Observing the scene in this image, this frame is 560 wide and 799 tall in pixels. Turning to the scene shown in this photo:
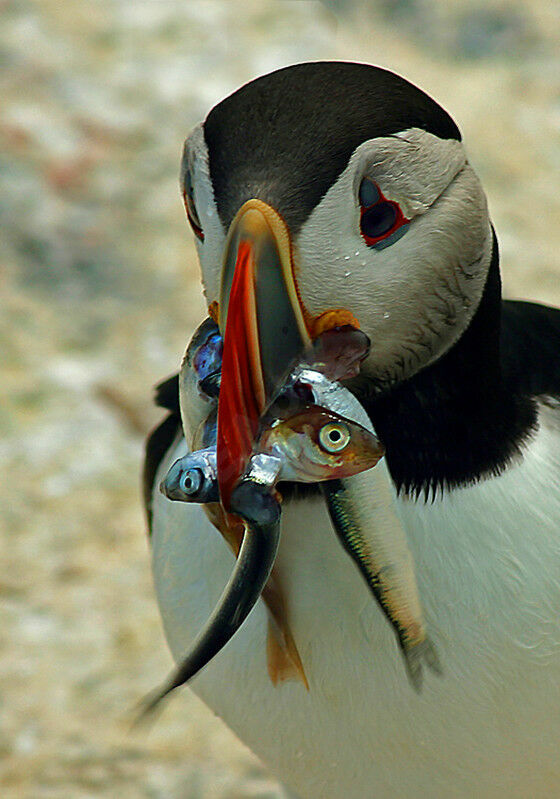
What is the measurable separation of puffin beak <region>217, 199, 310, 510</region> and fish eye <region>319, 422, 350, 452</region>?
7cm

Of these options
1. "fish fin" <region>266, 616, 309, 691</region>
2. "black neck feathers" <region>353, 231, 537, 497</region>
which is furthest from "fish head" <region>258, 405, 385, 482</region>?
"fish fin" <region>266, 616, 309, 691</region>

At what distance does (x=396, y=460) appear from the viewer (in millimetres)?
1443

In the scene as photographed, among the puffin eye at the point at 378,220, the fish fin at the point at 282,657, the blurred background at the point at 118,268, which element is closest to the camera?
the puffin eye at the point at 378,220

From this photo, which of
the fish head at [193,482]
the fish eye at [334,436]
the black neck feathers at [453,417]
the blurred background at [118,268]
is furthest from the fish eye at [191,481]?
the blurred background at [118,268]

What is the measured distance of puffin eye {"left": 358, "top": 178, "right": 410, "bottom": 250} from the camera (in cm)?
127

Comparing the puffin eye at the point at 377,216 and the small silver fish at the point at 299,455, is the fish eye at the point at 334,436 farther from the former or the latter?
the puffin eye at the point at 377,216

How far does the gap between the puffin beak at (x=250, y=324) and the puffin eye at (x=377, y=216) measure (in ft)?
0.32

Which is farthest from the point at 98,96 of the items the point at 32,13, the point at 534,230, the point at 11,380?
the point at 534,230

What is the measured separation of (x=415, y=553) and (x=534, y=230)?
2847 mm

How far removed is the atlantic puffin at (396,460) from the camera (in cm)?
126

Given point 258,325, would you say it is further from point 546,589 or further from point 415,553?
point 546,589

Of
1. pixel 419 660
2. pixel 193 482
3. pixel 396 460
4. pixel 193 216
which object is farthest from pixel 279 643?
pixel 193 216

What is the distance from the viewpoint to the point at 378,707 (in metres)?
1.57

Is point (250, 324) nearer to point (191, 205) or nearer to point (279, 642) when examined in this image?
point (191, 205)
